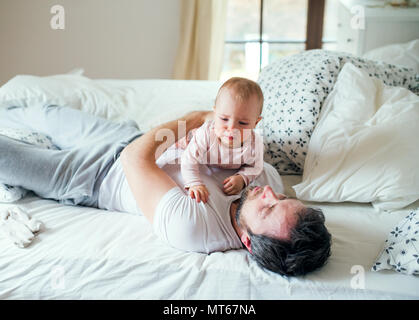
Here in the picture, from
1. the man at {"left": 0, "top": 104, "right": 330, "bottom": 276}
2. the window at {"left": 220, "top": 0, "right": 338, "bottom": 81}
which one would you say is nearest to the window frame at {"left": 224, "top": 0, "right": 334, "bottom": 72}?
the window at {"left": 220, "top": 0, "right": 338, "bottom": 81}

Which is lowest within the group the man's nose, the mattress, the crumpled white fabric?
the mattress

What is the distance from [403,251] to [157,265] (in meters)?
0.63

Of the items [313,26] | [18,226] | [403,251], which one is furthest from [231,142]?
[313,26]

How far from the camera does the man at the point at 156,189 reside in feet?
3.02

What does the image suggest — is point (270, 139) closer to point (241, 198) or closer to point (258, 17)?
point (241, 198)

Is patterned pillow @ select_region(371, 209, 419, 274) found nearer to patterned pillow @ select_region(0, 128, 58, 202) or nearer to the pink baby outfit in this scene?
the pink baby outfit

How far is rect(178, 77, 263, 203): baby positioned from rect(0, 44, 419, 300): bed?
0.71 feet

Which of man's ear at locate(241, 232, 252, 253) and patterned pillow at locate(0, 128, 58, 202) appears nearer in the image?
man's ear at locate(241, 232, 252, 253)

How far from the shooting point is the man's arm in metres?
1.07

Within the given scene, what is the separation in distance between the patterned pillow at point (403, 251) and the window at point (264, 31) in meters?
2.50

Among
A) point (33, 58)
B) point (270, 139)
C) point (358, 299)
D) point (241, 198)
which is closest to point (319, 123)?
point (270, 139)

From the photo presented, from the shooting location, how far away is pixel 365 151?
4.15 ft

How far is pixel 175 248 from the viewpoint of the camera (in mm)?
1031

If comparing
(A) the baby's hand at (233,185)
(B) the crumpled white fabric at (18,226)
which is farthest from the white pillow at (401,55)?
(B) the crumpled white fabric at (18,226)
